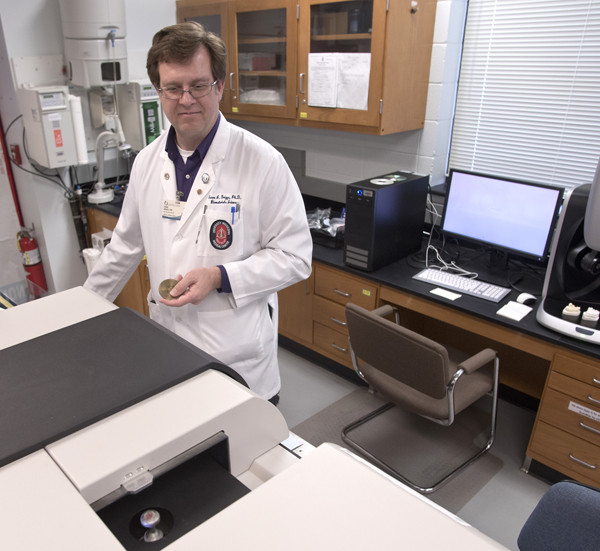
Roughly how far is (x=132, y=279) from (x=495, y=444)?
7.46 ft

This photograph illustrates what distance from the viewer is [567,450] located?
6.35 feet

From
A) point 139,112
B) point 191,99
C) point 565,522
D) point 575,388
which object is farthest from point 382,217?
point 139,112

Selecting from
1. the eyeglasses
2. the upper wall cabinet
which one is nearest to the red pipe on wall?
the upper wall cabinet

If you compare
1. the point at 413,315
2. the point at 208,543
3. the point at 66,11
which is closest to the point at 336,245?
the point at 413,315

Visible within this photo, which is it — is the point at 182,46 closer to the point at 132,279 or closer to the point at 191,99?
the point at 191,99

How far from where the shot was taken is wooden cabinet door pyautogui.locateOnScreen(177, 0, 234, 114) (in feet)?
9.50

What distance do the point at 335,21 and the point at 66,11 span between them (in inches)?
54.7

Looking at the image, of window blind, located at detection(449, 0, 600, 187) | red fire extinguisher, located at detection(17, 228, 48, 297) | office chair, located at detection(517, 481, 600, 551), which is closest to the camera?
office chair, located at detection(517, 481, 600, 551)

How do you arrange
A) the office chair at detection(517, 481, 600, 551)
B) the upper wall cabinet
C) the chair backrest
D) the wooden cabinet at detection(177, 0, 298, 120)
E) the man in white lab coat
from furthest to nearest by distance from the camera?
the wooden cabinet at detection(177, 0, 298, 120)
the upper wall cabinet
the chair backrest
the man in white lab coat
the office chair at detection(517, 481, 600, 551)

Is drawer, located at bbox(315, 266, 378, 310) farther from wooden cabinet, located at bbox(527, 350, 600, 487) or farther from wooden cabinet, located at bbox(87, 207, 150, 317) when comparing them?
wooden cabinet, located at bbox(87, 207, 150, 317)

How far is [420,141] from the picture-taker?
2.65 meters

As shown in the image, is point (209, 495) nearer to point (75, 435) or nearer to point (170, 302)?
point (75, 435)

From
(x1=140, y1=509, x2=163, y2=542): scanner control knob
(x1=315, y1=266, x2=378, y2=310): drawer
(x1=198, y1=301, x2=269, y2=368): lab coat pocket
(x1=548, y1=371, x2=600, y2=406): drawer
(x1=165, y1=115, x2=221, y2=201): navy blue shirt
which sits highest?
(x1=165, y1=115, x2=221, y2=201): navy blue shirt

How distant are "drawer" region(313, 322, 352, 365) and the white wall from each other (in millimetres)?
954
